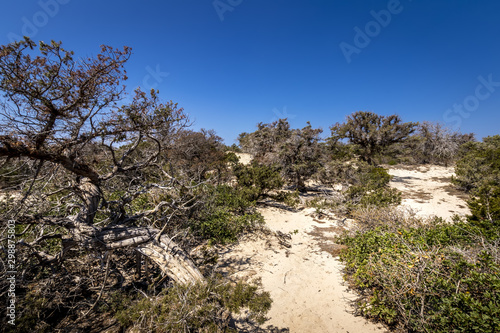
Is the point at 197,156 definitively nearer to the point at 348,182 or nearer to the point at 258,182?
the point at 258,182

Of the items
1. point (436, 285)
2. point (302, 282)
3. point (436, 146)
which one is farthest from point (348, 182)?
point (436, 146)

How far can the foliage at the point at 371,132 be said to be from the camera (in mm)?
16156

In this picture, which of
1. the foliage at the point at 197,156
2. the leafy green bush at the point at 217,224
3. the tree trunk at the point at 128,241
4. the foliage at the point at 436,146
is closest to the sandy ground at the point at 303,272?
the leafy green bush at the point at 217,224

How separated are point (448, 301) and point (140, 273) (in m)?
5.69

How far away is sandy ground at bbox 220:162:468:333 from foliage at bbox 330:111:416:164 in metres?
8.38

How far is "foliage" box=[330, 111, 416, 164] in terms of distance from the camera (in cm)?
1616

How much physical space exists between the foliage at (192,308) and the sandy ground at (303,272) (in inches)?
66.0

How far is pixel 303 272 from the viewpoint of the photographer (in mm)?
5238

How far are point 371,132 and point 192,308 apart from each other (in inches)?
733

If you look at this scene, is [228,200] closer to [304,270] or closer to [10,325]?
[304,270]

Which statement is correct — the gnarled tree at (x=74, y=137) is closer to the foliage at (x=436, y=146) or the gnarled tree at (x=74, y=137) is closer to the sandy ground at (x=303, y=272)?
the sandy ground at (x=303, y=272)

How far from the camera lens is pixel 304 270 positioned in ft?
17.5

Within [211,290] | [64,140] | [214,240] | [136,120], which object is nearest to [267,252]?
[214,240]

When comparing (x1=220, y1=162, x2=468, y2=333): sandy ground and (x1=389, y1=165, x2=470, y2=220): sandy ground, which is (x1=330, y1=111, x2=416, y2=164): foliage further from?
(x1=220, y1=162, x2=468, y2=333): sandy ground
